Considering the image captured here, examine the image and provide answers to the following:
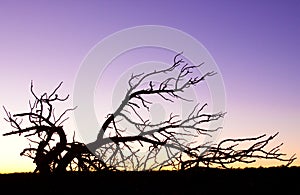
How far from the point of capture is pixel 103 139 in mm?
12312

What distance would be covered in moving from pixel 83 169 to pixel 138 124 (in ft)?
6.38

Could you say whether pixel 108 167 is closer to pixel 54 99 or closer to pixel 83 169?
pixel 83 169

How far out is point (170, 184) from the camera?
7.22 metres

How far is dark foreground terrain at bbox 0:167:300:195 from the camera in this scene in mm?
6395

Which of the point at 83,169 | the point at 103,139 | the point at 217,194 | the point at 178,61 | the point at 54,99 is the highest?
the point at 178,61

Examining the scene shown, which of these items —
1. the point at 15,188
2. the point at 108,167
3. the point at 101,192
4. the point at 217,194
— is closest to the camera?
the point at 217,194

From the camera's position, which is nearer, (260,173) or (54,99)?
(260,173)

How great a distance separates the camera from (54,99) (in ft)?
39.9

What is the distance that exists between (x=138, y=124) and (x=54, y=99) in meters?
2.32

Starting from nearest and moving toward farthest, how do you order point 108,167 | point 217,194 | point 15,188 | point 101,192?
point 217,194
point 101,192
point 15,188
point 108,167

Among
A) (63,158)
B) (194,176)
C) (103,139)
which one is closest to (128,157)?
(103,139)

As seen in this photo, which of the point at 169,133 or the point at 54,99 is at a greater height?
the point at 54,99

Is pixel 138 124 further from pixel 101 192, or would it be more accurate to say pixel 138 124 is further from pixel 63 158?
pixel 101 192

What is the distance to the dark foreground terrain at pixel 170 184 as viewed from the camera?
6.39m
